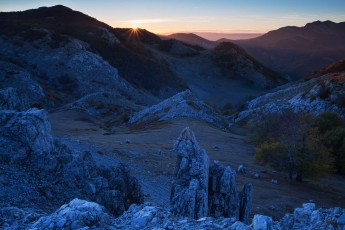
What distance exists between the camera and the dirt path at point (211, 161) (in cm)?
2845

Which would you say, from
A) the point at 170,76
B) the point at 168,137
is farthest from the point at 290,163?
the point at 170,76

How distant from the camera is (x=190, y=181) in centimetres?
1844

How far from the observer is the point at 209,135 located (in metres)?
52.8

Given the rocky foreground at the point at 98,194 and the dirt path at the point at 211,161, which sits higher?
the rocky foreground at the point at 98,194

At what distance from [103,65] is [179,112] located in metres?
56.6

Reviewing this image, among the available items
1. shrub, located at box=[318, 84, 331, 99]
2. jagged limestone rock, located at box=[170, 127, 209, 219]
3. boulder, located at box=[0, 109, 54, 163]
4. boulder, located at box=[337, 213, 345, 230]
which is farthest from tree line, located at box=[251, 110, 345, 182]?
shrub, located at box=[318, 84, 331, 99]

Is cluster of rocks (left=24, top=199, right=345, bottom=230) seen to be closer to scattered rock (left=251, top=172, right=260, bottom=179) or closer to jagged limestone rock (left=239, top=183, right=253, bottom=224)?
jagged limestone rock (left=239, top=183, right=253, bottom=224)

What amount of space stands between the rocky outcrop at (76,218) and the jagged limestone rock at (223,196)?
10.6 m

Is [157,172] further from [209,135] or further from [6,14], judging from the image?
[6,14]

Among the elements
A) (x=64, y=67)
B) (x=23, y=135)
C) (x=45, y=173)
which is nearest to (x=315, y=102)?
(x=23, y=135)

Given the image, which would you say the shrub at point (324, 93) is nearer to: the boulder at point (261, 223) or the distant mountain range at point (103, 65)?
the distant mountain range at point (103, 65)

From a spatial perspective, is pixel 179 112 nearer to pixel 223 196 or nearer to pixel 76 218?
pixel 223 196

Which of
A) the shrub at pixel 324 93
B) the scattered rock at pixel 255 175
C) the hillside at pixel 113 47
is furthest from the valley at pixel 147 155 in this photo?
the hillside at pixel 113 47

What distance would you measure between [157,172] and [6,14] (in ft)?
534
